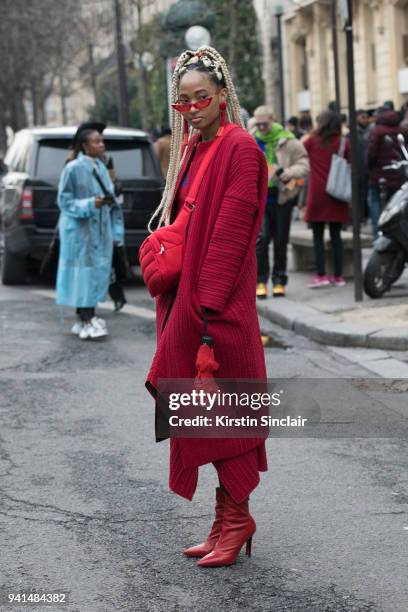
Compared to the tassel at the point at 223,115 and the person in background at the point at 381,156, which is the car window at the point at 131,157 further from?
the tassel at the point at 223,115

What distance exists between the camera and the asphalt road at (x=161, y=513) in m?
4.24

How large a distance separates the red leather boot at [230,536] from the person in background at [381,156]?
9.75 meters

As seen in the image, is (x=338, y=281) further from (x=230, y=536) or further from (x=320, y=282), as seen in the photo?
(x=230, y=536)

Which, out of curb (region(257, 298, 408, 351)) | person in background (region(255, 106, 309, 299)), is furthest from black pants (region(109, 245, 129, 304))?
person in background (region(255, 106, 309, 299))

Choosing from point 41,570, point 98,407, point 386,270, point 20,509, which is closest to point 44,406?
point 98,407

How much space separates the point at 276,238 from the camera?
39.1 feet

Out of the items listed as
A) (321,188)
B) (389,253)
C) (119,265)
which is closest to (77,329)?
(119,265)

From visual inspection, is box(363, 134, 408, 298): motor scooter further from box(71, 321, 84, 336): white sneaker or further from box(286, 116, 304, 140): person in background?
box(286, 116, 304, 140): person in background

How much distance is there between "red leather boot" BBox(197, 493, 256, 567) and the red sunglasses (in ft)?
4.51

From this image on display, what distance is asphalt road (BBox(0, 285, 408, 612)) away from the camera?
4238 mm

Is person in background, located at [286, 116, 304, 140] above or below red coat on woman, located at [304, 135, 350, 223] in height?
above

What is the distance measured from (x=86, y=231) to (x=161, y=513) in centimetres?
511

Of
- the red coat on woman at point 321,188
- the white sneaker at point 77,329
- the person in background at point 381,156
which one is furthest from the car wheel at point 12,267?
the person in background at point 381,156

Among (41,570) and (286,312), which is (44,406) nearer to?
(41,570)
